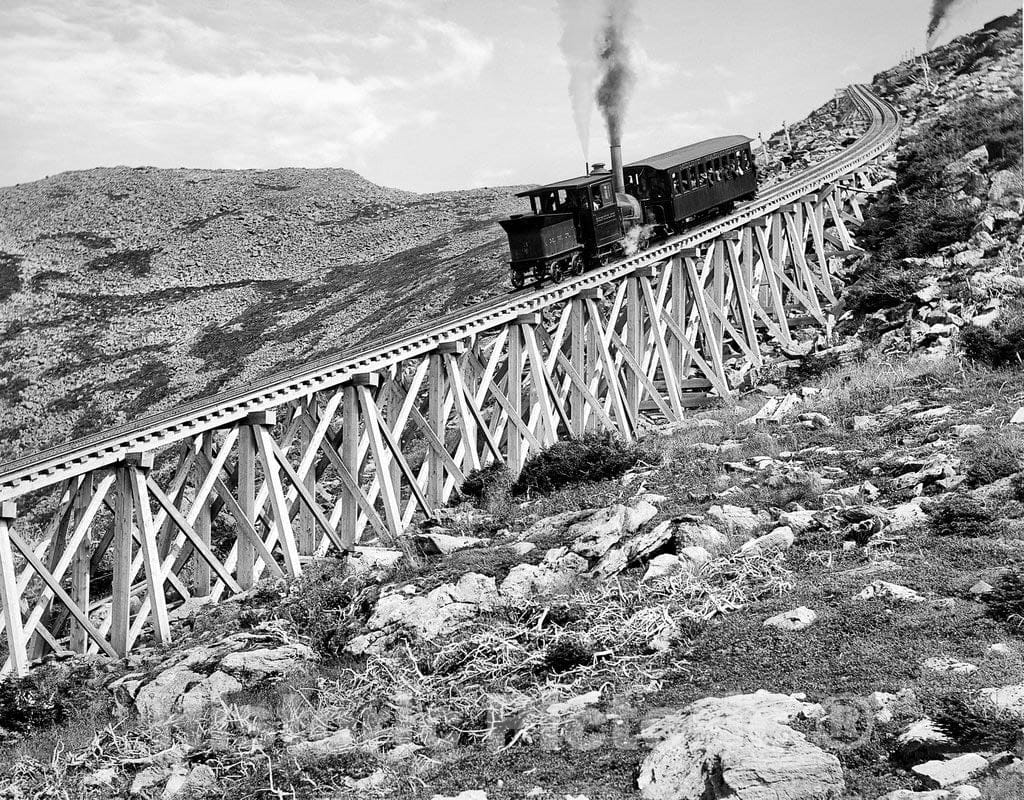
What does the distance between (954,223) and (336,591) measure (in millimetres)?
27097

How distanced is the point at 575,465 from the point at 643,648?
790 cm

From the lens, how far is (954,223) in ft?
104

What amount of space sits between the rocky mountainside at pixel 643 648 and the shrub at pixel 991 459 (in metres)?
0.04

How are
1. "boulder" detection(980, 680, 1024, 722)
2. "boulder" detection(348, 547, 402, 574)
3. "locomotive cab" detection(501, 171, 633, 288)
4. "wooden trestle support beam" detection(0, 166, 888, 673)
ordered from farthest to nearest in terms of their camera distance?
"locomotive cab" detection(501, 171, 633, 288) < "wooden trestle support beam" detection(0, 166, 888, 673) < "boulder" detection(348, 547, 402, 574) < "boulder" detection(980, 680, 1024, 722)

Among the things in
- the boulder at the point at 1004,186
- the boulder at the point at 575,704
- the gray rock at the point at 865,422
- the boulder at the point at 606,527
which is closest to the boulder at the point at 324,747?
the boulder at the point at 575,704

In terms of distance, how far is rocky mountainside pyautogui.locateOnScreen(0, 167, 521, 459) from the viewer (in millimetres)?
41688

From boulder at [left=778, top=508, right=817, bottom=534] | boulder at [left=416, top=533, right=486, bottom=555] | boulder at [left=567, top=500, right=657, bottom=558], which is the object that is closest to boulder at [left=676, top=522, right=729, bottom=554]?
boulder at [left=778, top=508, right=817, bottom=534]

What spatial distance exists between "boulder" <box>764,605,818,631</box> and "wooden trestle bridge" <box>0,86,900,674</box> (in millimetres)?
9067

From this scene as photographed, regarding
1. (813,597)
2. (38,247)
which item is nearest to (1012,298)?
(813,597)

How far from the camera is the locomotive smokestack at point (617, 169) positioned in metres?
27.8

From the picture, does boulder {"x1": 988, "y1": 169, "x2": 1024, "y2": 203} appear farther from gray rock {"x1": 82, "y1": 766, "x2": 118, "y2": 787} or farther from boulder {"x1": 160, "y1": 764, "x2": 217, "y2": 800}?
gray rock {"x1": 82, "y1": 766, "x2": 118, "y2": 787}

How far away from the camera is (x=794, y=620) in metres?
9.30

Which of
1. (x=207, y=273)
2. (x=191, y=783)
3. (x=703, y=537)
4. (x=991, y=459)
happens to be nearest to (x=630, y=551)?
(x=703, y=537)

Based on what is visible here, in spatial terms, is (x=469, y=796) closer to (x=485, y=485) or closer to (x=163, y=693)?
(x=163, y=693)
